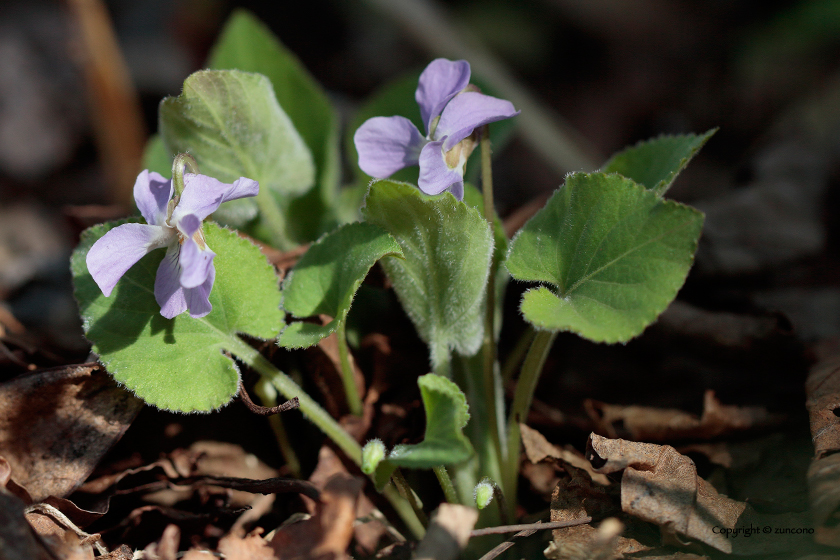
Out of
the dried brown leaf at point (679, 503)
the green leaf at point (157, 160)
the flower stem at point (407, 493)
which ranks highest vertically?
the green leaf at point (157, 160)

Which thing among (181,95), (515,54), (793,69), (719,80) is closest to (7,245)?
(181,95)

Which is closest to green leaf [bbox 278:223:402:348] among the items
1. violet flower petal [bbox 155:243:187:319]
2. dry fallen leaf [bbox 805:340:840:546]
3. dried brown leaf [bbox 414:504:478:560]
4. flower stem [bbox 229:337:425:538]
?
flower stem [bbox 229:337:425:538]

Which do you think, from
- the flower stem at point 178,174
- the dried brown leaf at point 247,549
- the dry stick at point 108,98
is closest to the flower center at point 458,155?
the flower stem at point 178,174

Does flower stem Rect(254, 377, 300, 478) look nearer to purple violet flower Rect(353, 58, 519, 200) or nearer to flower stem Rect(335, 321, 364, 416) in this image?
flower stem Rect(335, 321, 364, 416)

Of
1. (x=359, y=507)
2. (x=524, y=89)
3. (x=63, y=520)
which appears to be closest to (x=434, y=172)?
(x=359, y=507)

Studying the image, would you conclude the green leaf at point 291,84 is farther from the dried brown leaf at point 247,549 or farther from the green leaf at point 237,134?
the dried brown leaf at point 247,549

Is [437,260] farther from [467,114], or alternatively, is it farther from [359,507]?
[359,507]
